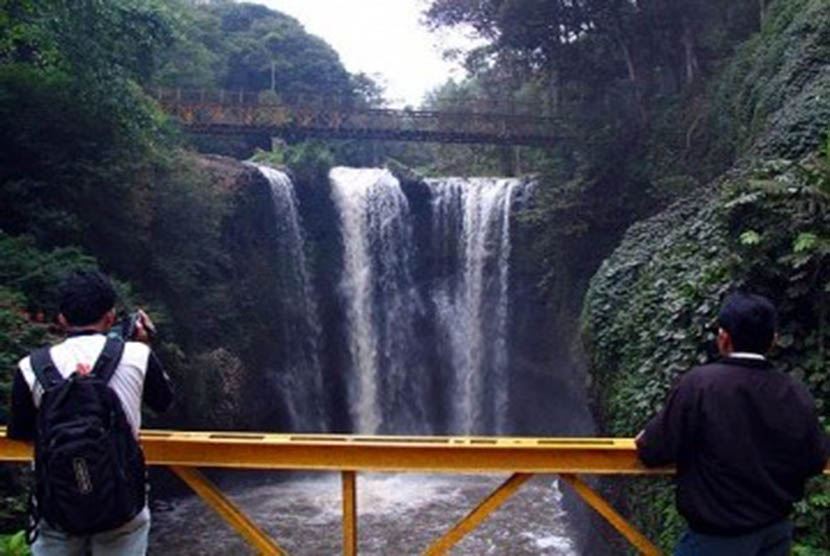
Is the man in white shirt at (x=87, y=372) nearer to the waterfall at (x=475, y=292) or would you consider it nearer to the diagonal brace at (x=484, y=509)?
the diagonal brace at (x=484, y=509)

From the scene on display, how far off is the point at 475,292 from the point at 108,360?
716 inches

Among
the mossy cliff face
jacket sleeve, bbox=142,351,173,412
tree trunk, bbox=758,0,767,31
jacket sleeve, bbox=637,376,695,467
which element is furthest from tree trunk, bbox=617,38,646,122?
jacket sleeve, bbox=142,351,173,412

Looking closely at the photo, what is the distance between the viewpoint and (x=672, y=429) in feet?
8.30

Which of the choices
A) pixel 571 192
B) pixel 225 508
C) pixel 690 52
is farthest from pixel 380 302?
pixel 225 508

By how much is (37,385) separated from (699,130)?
14838 mm

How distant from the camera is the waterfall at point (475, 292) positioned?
1973 centimetres

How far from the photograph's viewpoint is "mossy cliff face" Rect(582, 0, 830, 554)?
20.1 ft

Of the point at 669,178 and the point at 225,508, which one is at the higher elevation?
the point at 669,178

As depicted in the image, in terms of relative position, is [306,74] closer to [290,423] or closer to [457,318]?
[457,318]

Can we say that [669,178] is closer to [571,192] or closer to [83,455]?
[571,192]

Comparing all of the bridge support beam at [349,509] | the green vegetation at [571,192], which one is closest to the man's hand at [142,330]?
the bridge support beam at [349,509]

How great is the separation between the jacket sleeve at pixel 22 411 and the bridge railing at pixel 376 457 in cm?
24

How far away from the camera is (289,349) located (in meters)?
18.7

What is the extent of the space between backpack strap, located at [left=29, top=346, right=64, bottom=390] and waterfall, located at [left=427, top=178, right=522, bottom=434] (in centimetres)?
1724
